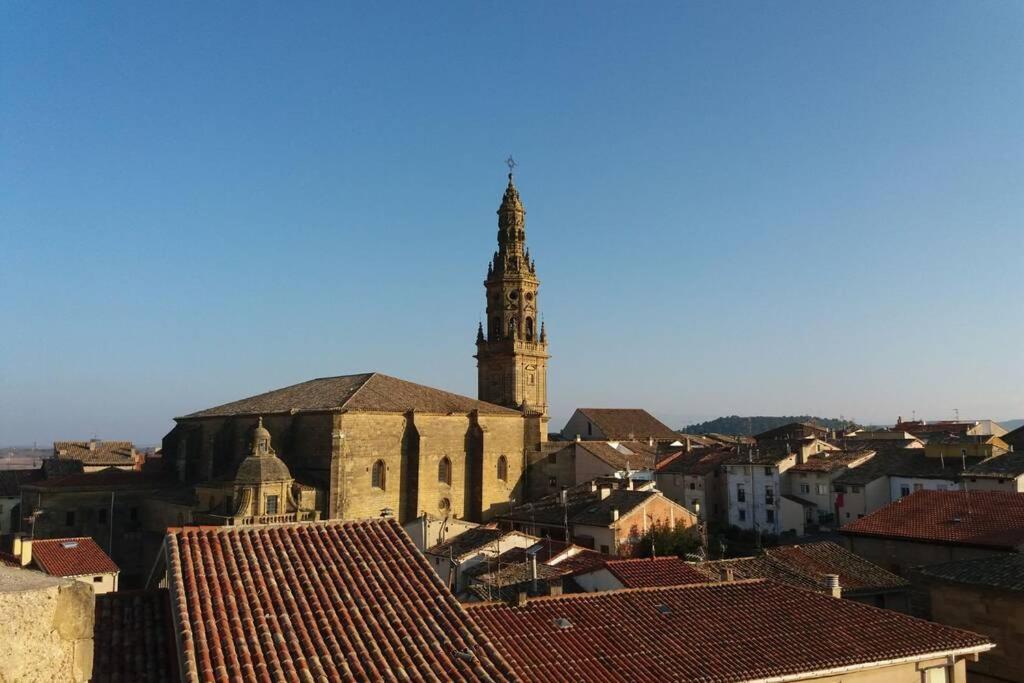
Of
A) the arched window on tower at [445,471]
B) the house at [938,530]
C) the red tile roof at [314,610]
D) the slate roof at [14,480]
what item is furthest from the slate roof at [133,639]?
the slate roof at [14,480]

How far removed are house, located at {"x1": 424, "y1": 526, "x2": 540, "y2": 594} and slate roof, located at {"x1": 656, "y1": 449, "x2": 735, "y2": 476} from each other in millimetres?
20884

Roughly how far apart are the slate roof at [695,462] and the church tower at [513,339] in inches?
443

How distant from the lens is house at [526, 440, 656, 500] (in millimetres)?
48656

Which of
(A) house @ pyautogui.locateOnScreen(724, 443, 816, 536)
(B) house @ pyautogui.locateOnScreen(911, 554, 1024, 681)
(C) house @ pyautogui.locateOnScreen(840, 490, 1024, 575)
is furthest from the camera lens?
(A) house @ pyautogui.locateOnScreen(724, 443, 816, 536)

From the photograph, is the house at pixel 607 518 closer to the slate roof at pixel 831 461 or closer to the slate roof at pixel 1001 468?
the slate roof at pixel 831 461

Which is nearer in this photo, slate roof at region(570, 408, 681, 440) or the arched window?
the arched window

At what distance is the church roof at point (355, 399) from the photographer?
141 feet

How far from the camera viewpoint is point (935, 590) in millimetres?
16406

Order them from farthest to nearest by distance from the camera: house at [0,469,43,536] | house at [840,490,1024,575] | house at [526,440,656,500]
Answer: house at [0,469,43,536] < house at [526,440,656,500] < house at [840,490,1024,575]

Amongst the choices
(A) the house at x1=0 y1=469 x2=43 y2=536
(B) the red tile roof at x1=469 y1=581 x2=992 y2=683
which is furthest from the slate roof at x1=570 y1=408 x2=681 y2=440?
(B) the red tile roof at x1=469 y1=581 x2=992 y2=683

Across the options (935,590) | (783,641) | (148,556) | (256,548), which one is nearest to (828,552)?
(935,590)

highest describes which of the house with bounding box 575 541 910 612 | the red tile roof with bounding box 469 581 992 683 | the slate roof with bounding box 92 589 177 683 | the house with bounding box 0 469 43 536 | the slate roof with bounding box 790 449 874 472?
the slate roof with bounding box 92 589 177 683

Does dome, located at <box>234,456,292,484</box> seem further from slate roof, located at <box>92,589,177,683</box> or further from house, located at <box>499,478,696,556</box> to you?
slate roof, located at <box>92,589,177,683</box>

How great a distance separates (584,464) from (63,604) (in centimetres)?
4466
